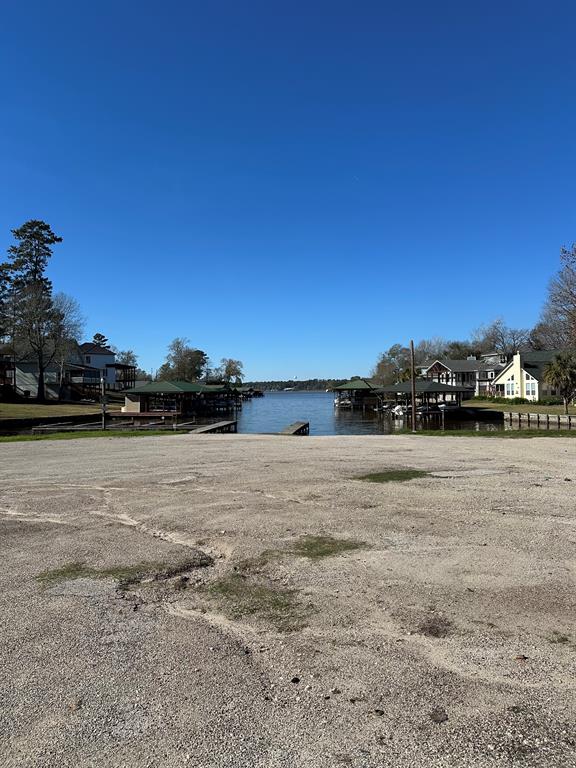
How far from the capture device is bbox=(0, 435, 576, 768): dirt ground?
2568mm

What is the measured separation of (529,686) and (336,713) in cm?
114

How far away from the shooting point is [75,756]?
2.50 metres

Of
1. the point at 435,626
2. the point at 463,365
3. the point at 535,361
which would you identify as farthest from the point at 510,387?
the point at 435,626

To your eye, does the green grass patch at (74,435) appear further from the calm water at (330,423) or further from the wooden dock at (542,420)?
the wooden dock at (542,420)

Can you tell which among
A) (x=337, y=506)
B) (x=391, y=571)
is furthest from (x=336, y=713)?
(x=337, y=506)

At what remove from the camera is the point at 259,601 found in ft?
14.1

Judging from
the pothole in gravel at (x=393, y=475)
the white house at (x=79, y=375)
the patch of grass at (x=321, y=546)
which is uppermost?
the white house at (x=79, y=375)

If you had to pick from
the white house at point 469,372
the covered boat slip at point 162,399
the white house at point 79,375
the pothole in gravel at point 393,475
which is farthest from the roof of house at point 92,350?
the pothole in gravel at point 393,475

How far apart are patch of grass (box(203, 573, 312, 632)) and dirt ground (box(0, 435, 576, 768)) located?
0.07 ft

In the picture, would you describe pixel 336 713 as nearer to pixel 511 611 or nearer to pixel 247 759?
pixel 247 759

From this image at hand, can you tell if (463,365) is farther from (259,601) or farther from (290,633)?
(290,633)

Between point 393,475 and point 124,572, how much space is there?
6.93m

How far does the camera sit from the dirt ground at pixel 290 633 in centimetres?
257

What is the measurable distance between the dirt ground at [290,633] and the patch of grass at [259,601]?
0.02 metres
